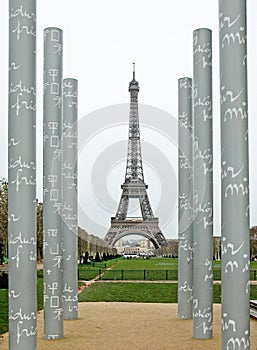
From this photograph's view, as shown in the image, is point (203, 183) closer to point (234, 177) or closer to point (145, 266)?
point (234, 177)

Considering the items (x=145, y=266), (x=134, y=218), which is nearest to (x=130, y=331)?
(x=145, y=266)

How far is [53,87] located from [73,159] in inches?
132

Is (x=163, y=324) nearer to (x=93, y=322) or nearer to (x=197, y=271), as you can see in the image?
(x=93, y=322)

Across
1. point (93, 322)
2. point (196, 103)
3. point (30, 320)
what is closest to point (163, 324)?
point (93, 322)

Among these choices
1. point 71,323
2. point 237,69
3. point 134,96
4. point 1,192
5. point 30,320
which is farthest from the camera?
point 134,96

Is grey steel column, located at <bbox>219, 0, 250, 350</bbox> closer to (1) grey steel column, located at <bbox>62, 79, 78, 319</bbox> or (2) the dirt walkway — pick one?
(2) the dirt walkway

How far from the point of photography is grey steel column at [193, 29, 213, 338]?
1309 cm

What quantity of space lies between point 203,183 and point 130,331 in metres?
3.76

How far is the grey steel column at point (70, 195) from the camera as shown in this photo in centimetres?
1620

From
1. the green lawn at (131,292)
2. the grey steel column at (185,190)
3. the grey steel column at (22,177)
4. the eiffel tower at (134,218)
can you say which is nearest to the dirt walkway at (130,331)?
the grey steel column at (185,190)

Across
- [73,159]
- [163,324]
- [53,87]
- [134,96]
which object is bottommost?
[163,324]

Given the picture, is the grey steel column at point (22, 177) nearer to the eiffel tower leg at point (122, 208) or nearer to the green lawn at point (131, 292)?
the green lawn at point (131, 292)

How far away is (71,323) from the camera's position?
15742 millimetres

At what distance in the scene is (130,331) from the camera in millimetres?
14438
